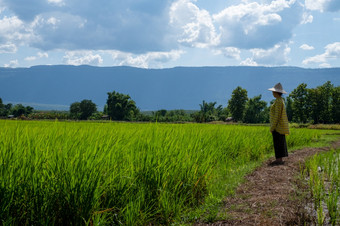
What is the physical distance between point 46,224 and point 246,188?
11.7ft

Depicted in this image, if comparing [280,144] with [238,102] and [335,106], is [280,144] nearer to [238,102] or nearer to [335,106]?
[335,106]

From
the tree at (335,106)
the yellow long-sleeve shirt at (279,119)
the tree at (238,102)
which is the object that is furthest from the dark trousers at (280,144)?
the tree at (238,102)

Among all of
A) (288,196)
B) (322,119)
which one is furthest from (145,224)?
(322,119)

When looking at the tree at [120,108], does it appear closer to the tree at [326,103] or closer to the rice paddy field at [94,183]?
the tree at [326,103]

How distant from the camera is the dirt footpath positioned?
368cm

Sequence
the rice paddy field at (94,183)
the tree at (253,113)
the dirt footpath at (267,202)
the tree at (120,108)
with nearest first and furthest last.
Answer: the rice paddy field at (94,183) < the dirt footpath at (267,202) < the tree at (253,113) < the tree at (120,108)

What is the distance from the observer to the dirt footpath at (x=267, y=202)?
12.1 feet

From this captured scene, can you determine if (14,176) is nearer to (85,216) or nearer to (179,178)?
(85,216)

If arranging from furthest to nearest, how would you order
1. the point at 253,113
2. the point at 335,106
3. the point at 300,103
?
1. the point at 253,113
2. the point at 300,103
3. the point at 335,106

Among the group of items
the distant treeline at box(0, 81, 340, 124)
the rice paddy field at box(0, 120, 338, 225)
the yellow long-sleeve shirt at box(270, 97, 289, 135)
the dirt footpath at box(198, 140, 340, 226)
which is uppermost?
the distant treeline at box(0, 81, 340, 124)

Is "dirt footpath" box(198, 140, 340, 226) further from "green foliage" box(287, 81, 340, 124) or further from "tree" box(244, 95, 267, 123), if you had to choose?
"tree" box(244, 95, 267, 123)

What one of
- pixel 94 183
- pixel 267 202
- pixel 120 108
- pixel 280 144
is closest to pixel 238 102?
pixel 120 108

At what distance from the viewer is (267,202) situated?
4.29m

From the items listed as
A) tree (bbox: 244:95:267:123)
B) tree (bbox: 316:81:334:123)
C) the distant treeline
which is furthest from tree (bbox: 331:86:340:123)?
Result: tree (bbox: 244:95:267:123)
